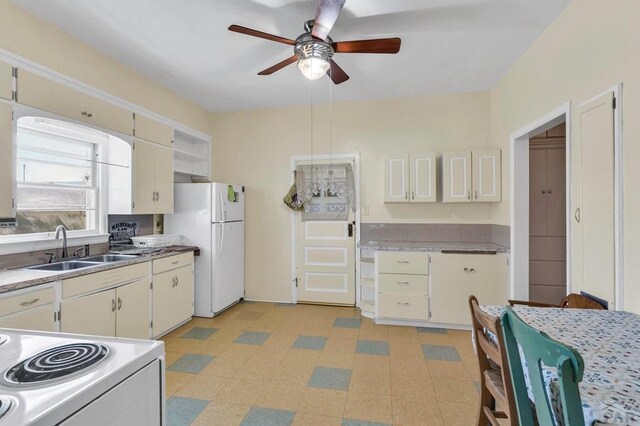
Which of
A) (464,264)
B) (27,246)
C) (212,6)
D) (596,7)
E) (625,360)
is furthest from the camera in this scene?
(464,264)

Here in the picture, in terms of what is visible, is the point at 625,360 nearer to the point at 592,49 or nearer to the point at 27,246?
the point at 592,49

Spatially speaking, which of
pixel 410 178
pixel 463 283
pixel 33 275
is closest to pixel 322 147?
pixel 410 178

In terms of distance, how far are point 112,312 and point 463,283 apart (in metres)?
3.48

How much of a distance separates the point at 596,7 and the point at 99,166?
14.2 feet

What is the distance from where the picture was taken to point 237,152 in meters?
4.73

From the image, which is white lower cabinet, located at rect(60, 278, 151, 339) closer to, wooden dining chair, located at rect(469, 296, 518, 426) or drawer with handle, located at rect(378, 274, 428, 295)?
drawer with handle, located at rect(378, 274, 428, 295)

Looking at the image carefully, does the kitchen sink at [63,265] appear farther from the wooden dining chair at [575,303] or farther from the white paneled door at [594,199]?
the white paneled door at [594,199]

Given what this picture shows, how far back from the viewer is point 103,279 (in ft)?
8.34

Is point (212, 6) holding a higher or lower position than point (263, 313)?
higher

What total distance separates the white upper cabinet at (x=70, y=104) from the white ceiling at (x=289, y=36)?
0.49m

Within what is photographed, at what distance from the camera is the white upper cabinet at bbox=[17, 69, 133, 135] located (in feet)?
7.63

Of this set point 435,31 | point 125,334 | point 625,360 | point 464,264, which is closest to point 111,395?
point 625,360

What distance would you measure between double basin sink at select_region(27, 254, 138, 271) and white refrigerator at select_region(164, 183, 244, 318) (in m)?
0.92

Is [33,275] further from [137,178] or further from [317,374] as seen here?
[317,374]
